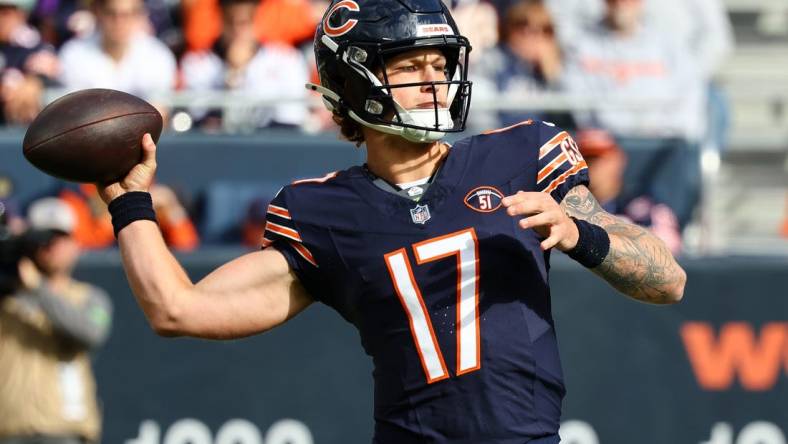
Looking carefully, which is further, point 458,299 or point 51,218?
point 51,218

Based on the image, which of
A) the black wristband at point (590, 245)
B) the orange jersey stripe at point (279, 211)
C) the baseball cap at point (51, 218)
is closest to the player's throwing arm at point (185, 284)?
the orange jersey stripe at point (279, 211)

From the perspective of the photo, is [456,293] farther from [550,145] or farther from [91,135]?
[91,135]

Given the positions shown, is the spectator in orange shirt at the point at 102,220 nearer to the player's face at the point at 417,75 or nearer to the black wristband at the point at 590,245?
the player's face at the point at 417,75

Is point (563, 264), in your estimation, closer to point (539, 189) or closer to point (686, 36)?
point (686, 36)

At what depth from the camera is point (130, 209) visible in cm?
332

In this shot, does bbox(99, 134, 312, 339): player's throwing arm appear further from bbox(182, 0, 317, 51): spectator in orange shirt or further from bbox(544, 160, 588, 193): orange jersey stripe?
bbox(182, 0, 317, 51): spectator in orange shirt

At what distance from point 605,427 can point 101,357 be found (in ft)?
8.17

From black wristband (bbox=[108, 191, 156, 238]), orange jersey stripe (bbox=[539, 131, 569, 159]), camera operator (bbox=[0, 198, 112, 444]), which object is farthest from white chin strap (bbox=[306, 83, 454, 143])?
camera operator (bbox=[0, 198, 112, 444])

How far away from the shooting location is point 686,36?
27.7 feet

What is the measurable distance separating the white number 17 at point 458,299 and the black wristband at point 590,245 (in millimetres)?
270

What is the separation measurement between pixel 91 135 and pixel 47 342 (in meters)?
3.39

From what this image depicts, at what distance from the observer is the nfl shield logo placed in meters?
3.34

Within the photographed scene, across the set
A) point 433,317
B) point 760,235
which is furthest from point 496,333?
point 760,235

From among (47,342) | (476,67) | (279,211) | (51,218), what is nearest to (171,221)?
(51,218)
